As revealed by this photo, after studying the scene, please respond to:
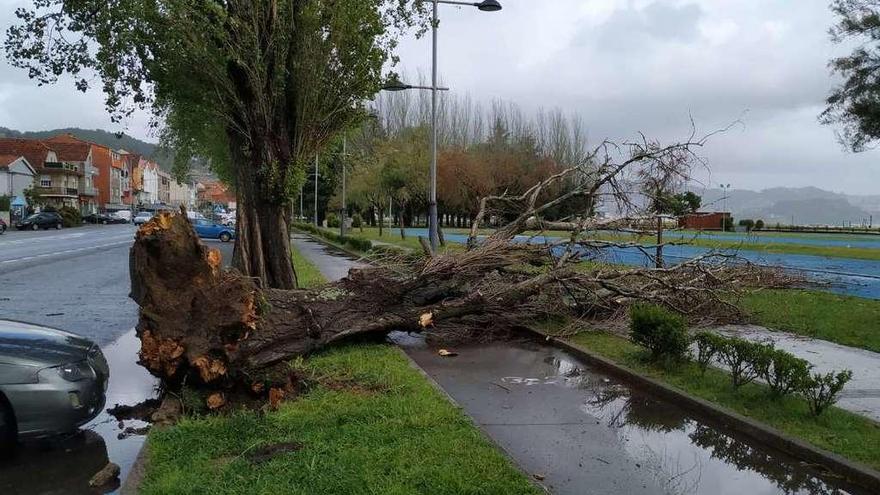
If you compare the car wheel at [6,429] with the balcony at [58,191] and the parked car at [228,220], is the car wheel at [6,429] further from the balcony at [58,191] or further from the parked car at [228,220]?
the balcony at [58,191]

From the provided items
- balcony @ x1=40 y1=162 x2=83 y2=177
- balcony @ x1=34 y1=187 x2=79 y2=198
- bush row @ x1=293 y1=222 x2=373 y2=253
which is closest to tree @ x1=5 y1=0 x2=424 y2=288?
bush row @ x1=293 y1=222 x2=373 y2=253

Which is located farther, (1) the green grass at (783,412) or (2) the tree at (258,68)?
(2) the tree at (258,68)

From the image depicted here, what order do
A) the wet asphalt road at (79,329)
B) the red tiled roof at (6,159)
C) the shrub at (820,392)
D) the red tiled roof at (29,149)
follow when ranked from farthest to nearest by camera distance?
the red tiled roof at (29,149), the red tiled roof at (6,159), the shrub at (820,392), the wet asphalt road at (79,329)

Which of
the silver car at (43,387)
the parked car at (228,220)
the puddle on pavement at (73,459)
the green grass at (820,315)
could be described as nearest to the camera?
the puddle on pavement at (73,459)

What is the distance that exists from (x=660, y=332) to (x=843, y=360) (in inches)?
98.3

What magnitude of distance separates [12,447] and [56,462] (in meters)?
0.54

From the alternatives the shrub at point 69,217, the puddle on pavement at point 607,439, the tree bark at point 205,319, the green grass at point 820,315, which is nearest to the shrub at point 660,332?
the puddle on pavement at point 607,439

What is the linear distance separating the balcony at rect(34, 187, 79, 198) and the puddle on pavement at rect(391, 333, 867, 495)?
75.4m

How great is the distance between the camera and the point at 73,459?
5559 mm

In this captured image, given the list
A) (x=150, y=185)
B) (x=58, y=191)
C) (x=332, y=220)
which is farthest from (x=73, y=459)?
(x=150, y=185)

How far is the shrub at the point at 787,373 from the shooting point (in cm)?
612

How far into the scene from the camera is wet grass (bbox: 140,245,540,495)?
4.52 metres

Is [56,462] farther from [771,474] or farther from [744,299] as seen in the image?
[744,299]

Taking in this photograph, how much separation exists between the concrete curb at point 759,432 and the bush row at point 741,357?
1.57 ft
